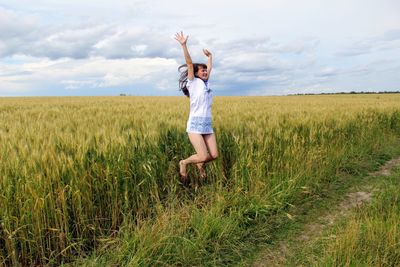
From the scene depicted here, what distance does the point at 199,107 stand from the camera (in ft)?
15.9

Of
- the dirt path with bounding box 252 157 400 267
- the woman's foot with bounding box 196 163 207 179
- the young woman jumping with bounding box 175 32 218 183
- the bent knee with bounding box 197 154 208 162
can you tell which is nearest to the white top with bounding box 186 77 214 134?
the young woman jumping with bounding box 175 32 218 183

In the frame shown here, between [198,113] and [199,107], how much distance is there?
8 centimetres

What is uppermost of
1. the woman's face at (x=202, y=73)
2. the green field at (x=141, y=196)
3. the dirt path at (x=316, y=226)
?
the woman's face at (x=202, y=73)

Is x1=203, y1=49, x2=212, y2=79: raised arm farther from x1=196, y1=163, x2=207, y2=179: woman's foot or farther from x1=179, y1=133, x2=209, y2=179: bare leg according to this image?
x1=196, y1=163, x2=207, y2=179: woman's foot

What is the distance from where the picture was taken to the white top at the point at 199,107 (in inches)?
190

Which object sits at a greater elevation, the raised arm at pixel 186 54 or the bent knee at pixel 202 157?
the raised arm at pixel 186 54

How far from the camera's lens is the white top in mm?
4824

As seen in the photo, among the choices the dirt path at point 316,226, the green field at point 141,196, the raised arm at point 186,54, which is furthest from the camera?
the raised arm at point 186,54

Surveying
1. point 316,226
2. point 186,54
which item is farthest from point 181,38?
point 316,226

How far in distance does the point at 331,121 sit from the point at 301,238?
4.77 metres

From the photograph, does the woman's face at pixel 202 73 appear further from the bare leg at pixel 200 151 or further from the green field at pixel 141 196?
the green field at pixel 141 196

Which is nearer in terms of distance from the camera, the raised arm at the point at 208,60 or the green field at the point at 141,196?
the green field at the point at 141,196

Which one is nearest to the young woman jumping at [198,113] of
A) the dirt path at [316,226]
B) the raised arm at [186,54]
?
the raised arm at [186,54]

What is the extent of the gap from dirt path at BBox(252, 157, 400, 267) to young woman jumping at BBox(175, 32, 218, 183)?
1451 mm
